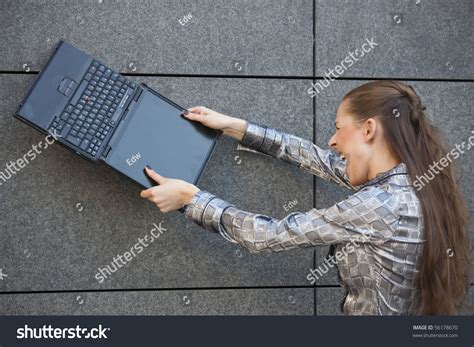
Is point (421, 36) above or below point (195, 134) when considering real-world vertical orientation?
above

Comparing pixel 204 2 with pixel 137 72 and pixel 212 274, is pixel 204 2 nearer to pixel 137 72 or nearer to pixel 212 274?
pixel 137 72

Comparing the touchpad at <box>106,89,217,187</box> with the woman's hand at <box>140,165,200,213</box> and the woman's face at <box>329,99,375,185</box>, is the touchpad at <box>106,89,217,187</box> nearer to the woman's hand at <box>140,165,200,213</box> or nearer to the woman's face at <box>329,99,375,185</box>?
the woman's hand at <box>140,165,200,213</box>

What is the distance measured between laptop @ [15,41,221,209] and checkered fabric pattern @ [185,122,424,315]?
0.16 meters

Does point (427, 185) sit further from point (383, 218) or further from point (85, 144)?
point (85, 144)

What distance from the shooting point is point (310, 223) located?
1213 millimetres

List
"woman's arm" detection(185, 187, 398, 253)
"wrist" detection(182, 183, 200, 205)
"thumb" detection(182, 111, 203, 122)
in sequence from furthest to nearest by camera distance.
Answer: "thumb" detection(182, 111, 203, 122) < "wrist" detection(182, 183, 200, 205) < "woman's arm" detection(185, 187, 398, 253)

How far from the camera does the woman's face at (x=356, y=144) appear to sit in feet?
4.08

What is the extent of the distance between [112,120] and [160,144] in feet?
0.40

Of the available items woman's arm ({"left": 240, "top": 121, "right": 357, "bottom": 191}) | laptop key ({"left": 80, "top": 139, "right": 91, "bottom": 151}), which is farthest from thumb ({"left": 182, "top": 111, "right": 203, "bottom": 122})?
laptop key ({"left": 80, "top": 139, "right": 91, "bottom": 151})

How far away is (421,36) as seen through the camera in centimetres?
169

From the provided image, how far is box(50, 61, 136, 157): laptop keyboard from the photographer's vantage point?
4.42 ft

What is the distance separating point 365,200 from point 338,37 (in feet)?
2.07

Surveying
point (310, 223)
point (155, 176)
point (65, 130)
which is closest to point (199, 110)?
point (155, 176)
